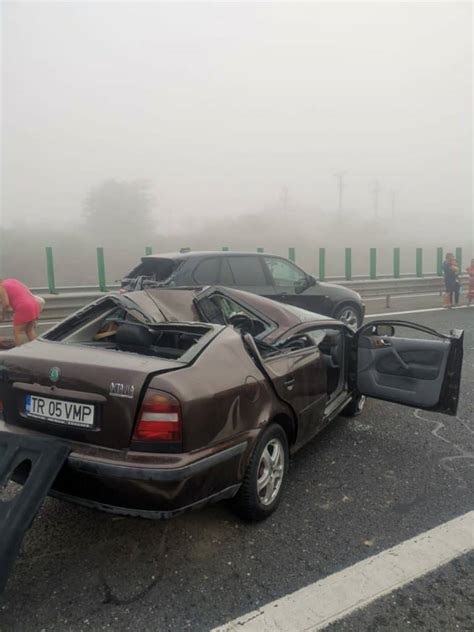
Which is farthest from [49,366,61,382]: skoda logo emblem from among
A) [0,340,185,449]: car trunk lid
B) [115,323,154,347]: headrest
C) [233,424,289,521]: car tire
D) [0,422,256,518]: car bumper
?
[233,424,289,521]: car tire

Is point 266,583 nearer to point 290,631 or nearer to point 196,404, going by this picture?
point 290,631

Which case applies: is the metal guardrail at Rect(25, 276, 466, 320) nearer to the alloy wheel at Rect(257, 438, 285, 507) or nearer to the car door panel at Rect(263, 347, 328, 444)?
the car door panel at Rect(263, 347, 328, 444)

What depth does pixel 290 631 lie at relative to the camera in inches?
81.7

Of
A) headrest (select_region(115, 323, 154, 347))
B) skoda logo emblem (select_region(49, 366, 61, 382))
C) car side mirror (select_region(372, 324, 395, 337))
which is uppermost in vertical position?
headrest (select_region(115, 323, 154, 347))

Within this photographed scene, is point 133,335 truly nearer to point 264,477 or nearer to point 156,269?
point 264,477

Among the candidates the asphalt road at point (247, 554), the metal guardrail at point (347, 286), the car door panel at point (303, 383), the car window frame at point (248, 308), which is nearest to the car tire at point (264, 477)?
the asphalt road at point (247, 554)

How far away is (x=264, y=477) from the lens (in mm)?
2912

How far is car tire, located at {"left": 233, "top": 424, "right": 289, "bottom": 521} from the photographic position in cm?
276

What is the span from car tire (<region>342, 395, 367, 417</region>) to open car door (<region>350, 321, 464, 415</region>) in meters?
0.37

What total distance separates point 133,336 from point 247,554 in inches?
55.1

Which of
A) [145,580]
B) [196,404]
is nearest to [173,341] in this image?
[196,404]

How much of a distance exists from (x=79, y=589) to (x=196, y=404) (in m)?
1.02

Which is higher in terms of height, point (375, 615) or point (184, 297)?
point (184, 297)

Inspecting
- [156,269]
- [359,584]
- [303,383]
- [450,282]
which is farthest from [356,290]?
[359,584]
